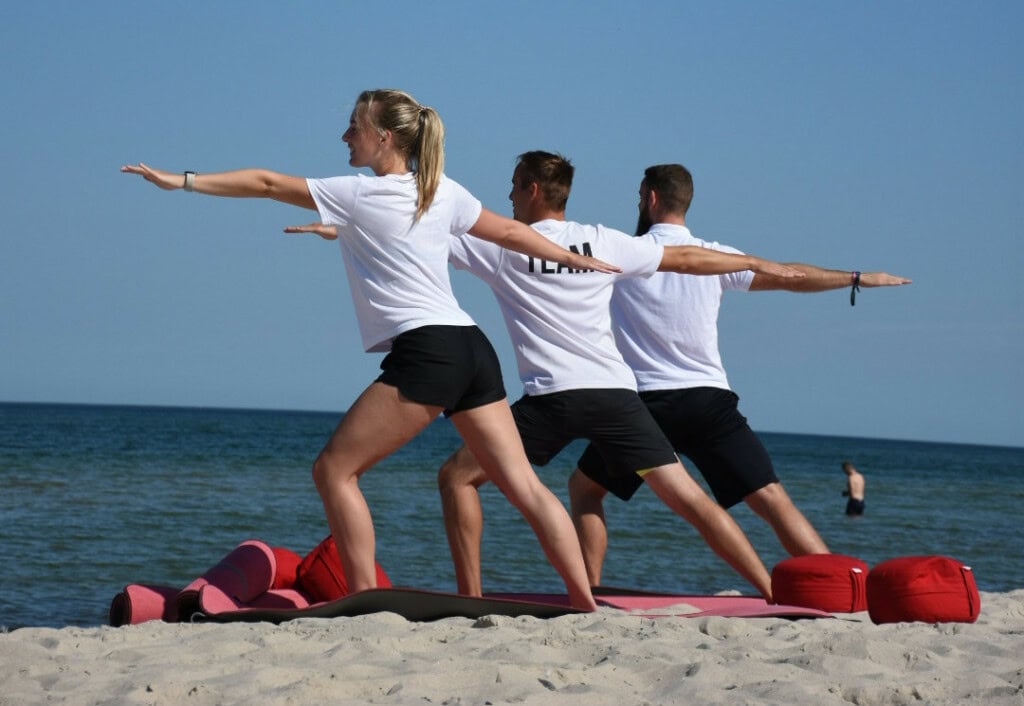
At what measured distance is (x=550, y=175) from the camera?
562 centimetres

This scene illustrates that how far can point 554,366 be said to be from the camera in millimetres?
5465

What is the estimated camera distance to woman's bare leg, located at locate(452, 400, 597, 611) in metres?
4.87

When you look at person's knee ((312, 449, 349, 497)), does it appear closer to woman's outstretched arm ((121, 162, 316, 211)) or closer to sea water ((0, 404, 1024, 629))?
woman's outstretched arm ((121, 162, 316, 211))

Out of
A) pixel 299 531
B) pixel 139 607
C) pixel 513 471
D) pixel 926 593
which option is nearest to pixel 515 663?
pixel 513 471

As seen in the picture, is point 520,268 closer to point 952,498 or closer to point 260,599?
point 260,599

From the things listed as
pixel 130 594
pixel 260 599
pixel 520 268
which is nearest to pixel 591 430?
pixel 520 268

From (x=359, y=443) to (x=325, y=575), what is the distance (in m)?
1.24

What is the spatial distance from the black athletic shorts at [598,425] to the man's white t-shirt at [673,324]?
579 millimetres

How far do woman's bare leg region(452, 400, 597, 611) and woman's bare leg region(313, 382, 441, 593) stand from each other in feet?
0.67

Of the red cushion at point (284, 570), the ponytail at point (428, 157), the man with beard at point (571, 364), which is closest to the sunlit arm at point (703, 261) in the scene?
the man with beard at point (571, 364)

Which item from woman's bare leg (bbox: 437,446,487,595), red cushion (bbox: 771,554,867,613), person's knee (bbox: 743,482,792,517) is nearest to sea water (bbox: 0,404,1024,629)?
woman's bare leg (bbox: 437,446,487,595)

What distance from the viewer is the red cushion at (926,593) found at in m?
5.25

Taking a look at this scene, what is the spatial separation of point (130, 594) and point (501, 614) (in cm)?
157

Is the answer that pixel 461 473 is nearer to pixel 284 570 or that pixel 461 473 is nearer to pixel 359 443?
pixel 359 443
